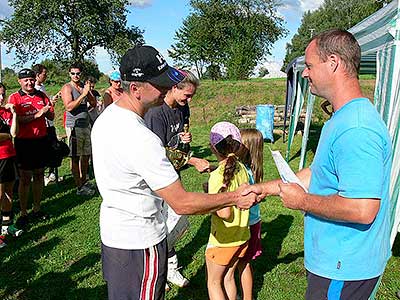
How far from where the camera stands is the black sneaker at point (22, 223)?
511 cm

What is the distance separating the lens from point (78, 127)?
672cm

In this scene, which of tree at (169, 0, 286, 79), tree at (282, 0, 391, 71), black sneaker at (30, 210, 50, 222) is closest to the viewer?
black sneaker at (30, 210, 50, 222)

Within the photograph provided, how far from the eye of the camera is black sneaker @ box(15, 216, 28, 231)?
5113 mm

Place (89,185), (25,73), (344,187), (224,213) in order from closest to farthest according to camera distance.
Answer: (344,187) < (224,213) < (25,73) < (89,185)

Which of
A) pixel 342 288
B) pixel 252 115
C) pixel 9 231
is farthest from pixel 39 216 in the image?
pixel 252 115

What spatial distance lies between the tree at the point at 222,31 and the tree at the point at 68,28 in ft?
39.8

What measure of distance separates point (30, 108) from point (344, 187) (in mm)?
4563

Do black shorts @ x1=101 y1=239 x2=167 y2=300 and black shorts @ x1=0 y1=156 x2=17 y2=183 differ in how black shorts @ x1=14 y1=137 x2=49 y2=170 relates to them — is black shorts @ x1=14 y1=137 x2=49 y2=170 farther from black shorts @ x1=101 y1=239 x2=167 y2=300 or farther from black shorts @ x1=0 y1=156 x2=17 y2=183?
black shorts @ x1=101 y1=239 x2=167 y2=300

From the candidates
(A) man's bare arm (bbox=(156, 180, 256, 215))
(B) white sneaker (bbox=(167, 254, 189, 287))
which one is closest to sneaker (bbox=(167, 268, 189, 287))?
(B) white sneaker (bbox=(167, 254, 189, 287))

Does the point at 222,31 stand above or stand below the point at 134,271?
above

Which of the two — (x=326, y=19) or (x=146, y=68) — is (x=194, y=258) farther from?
(x=326, y=19)

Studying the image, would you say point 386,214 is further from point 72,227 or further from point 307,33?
point 307,33

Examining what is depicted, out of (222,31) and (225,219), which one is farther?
(222,31)

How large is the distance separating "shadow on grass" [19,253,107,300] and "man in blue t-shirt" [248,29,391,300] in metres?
2.46
